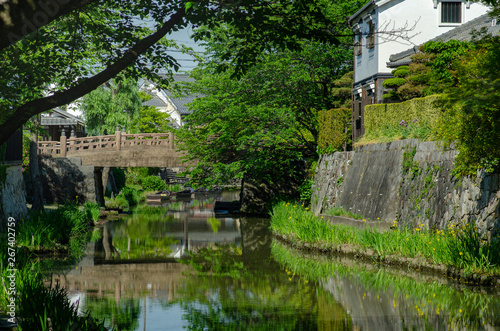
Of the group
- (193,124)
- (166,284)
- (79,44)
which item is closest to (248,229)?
(193,124)

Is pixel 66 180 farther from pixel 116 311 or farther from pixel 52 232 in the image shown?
pixel 116 311

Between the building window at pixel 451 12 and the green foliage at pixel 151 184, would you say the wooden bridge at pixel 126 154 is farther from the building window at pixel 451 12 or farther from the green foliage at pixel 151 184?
the green foliage at pixel 151 184

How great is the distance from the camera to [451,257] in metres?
13.5

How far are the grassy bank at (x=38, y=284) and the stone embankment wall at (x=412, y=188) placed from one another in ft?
32.6

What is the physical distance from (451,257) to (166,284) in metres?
7.01

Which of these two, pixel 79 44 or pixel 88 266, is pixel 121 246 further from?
pixel 79 44

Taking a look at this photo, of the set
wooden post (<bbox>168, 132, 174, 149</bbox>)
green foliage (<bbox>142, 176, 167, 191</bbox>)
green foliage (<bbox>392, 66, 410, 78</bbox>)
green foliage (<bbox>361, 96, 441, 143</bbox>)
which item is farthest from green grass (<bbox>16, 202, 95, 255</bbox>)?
green foliage (<bbox>142, 176, 167, 191</bbox>)

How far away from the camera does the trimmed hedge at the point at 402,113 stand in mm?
18625

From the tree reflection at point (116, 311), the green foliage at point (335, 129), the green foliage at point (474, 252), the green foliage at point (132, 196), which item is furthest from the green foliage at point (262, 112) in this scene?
the tree reflection at point (116, 311)

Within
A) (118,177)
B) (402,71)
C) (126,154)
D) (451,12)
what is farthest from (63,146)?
(451,12)

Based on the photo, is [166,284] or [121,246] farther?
[121,246]

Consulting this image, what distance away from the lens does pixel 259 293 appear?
42.8ft

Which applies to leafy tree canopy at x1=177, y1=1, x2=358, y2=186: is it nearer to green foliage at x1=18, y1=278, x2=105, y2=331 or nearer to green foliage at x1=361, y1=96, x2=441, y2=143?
green foliage at x1=361, y1=96, x2=441, y2=143

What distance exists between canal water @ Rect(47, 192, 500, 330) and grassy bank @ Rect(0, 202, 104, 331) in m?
0.61
